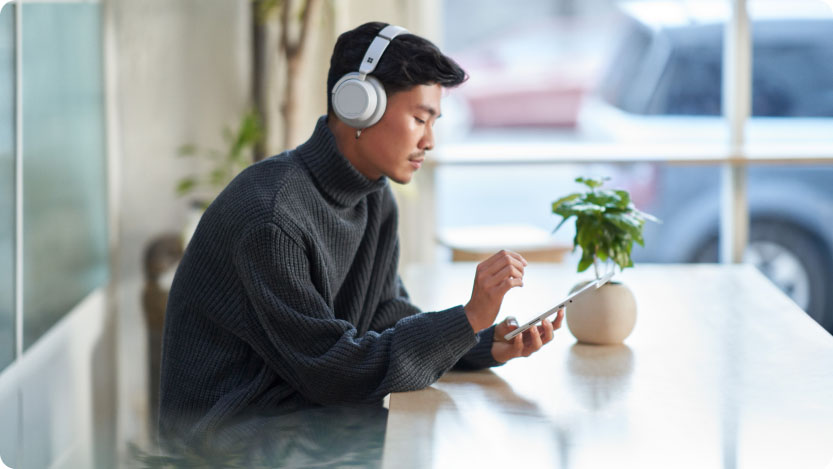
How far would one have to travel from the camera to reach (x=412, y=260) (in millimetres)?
3861

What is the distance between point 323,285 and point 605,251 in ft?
1.66

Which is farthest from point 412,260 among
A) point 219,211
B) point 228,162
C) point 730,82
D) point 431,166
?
point 219,211

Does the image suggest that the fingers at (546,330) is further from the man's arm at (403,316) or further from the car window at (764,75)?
the car window at (764,75)

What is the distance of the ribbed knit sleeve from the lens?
4.25ft

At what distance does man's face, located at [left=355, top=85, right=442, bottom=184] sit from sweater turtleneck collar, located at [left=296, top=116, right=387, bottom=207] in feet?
0.13

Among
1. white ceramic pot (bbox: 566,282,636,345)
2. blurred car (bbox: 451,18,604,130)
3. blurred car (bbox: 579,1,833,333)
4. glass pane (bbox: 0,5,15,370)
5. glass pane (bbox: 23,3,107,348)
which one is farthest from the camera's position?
blurred car (bbox: 451,18,604,130)

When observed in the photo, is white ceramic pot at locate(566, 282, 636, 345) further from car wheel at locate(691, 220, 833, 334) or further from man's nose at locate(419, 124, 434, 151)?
car wheel at locate(691, 220, 833, 334)

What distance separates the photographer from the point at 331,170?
146cm

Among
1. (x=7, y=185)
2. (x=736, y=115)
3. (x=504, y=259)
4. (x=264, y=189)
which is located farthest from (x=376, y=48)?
(x=736, y=115)

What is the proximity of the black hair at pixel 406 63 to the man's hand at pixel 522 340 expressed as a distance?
0.39m

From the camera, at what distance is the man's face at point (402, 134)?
144 centimetres

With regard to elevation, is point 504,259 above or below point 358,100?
below

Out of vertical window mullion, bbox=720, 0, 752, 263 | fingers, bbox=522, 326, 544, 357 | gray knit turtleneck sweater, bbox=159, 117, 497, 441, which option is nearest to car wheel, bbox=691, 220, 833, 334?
vertical window mullion, bbox=720, 0, 752, 263

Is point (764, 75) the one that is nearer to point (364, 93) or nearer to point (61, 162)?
point (61, 162)
